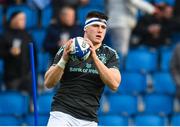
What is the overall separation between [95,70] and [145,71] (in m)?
4.74

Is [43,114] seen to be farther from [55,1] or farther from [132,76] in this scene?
[55,1]

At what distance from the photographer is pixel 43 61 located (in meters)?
12.5

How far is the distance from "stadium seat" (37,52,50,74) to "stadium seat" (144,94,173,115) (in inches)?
72.9

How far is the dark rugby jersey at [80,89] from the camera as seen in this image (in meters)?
7.28

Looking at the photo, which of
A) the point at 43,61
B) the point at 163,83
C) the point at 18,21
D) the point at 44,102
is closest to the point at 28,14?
the point at 43,61

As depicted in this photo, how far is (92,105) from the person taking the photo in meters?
7.33

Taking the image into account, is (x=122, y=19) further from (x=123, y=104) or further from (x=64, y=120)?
(x=64, y=120)

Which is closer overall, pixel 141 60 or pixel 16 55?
pixel 16 55

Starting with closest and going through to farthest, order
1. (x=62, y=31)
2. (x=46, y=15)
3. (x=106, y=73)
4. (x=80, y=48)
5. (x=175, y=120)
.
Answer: (x=80, y=48)
(x=106, y=73)
(x=175, y=120)
(x=62, y=31)
(x=46, y=15)

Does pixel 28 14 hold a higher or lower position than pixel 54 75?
higher

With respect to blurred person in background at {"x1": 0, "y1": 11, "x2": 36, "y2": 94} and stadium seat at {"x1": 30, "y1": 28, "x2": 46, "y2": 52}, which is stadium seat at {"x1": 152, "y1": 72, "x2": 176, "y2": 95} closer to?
blurred person in background at {"x1": 0, "y1": 11, "x2": 36, "y2": 94}

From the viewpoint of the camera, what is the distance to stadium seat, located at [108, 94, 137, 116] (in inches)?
449

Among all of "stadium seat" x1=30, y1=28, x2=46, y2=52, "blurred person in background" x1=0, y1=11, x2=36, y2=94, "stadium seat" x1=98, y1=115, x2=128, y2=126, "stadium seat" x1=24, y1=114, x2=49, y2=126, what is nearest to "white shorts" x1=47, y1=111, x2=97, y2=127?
"stadium seat" x1=24, y1=114, x2=49, y2=126

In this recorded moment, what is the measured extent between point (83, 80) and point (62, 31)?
5.03 metres
